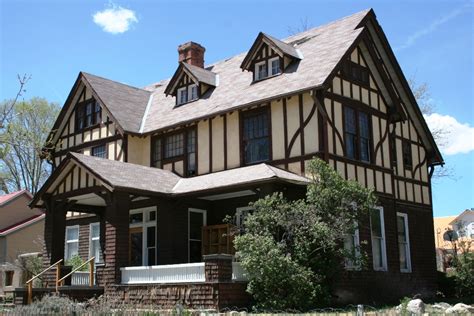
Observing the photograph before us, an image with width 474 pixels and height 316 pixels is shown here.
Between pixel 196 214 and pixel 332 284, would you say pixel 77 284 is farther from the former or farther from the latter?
pixel 332 284

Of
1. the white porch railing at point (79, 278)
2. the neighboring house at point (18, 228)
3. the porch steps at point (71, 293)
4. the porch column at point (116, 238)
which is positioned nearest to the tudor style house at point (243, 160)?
the porch column at point (116, 238)

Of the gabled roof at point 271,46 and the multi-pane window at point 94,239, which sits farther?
the multi-pane window at point 94,239

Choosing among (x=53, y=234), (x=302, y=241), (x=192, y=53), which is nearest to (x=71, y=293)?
(x=53, y=234)

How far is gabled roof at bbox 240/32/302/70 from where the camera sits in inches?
960

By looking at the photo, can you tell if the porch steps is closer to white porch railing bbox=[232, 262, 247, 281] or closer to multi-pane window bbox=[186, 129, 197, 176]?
white porch railing bbox=[232, 262, 247, 281]

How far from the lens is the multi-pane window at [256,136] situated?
23.3m

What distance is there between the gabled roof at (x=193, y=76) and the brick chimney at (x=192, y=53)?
4098 mm

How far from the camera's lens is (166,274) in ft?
64.3

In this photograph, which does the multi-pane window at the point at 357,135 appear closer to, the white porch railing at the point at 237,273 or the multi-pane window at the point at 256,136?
the multi-pane window at the point at 256,136

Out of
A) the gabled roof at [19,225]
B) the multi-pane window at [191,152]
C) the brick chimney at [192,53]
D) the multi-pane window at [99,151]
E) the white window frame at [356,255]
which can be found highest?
the brick chimney at [192,53]

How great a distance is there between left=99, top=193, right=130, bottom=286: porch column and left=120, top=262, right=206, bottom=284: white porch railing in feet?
1.05

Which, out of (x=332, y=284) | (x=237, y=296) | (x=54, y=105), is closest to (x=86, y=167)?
(x=237, y=296)

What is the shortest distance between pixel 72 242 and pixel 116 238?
10.7 metres

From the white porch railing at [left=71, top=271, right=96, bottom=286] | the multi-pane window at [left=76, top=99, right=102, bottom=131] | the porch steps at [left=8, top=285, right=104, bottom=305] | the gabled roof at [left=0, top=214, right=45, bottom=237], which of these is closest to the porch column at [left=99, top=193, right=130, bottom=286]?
the porch steps at [left=8, top=285, right=104, bottom=305]
